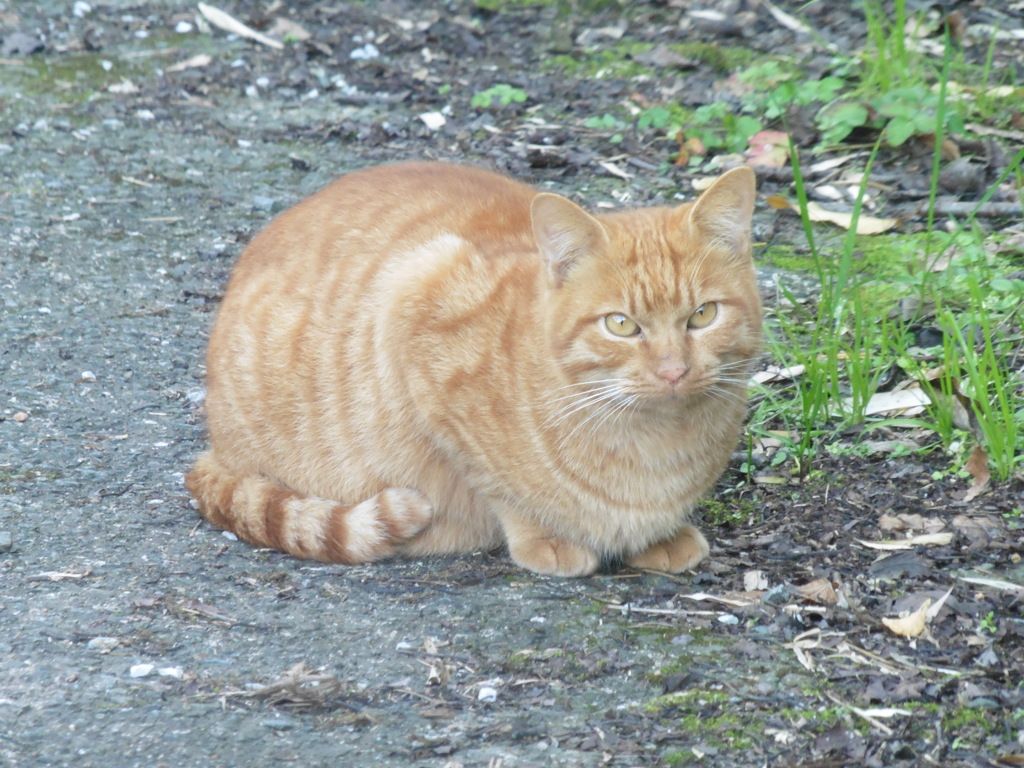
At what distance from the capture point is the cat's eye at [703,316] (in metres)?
3.18

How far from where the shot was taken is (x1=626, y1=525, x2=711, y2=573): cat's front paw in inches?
137

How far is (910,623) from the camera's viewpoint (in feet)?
9.70

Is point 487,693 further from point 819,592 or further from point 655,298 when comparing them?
point 655,298

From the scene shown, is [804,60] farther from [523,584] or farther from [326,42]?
[523,584]

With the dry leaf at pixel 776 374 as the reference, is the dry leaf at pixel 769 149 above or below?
above

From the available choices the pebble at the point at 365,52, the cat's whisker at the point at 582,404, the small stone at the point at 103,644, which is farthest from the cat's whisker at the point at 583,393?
the pebble at the point at 365,52

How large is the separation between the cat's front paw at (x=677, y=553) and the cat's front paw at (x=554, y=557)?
0.50 feet

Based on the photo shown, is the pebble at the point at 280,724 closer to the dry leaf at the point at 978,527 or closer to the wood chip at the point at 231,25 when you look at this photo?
the dry leaf at the point at 978,527

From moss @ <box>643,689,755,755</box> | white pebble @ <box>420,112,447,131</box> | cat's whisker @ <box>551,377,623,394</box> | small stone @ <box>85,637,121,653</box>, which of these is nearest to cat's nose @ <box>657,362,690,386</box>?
cat's whisker @ <box>551,377,623,394</box>

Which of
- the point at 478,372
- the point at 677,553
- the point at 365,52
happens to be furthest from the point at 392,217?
the point at 365,52

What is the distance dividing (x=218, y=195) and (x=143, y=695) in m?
3.86

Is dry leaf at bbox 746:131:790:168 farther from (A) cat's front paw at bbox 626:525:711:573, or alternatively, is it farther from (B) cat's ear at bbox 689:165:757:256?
(A) cat's front paw at bbox 626:525:711:573

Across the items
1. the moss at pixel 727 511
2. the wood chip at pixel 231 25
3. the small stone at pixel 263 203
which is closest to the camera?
the moss at pixel 727 511

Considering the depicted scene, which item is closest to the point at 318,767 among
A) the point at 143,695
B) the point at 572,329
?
the point at 143,695
